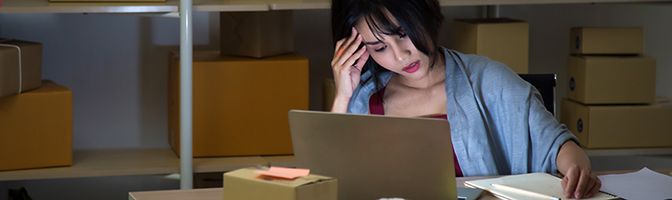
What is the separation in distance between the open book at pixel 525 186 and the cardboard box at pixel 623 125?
1470mm

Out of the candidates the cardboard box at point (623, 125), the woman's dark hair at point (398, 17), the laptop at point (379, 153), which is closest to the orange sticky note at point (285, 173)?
the laptop at point (379, 153)

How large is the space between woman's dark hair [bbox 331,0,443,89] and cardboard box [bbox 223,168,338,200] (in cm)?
78

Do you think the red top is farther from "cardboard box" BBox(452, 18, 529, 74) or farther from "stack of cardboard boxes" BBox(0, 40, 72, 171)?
"stack of cardboard boxes" BBox(0, 40, 72, 171)

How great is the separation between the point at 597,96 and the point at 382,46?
1.42 m

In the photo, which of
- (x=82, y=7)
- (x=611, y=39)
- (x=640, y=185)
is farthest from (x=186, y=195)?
(x=611, y=39)

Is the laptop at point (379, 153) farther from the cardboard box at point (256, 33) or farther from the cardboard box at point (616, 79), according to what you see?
the cardboard box at point (616, 79)

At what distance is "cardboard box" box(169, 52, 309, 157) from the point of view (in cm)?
343

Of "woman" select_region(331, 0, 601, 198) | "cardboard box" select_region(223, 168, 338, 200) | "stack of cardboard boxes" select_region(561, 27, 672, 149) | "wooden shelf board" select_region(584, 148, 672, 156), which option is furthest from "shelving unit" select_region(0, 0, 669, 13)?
"cardboard box" select_region(223, 168, 338, 200)

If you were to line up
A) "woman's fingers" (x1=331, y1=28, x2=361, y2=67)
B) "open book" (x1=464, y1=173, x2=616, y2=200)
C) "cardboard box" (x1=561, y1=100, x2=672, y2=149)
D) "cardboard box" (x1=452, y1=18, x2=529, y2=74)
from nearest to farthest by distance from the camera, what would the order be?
"open book" (x1=464, y1=173, x2=616, y2=200) → "woman's fingers" (x1=331, y1=28, x2=361, y2=67) → "cardboard box" (x1=452, y1=18, x2=529, y2=74) → "cardboard box" (x1=561, y1=100, x2=672, y2=149)

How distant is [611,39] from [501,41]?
0.37 m

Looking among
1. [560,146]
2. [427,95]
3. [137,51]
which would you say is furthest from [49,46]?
[560,146]

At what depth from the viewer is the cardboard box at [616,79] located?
3635 mm

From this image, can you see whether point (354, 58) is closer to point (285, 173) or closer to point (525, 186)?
point (525, 186)

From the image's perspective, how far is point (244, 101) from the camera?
346cm
